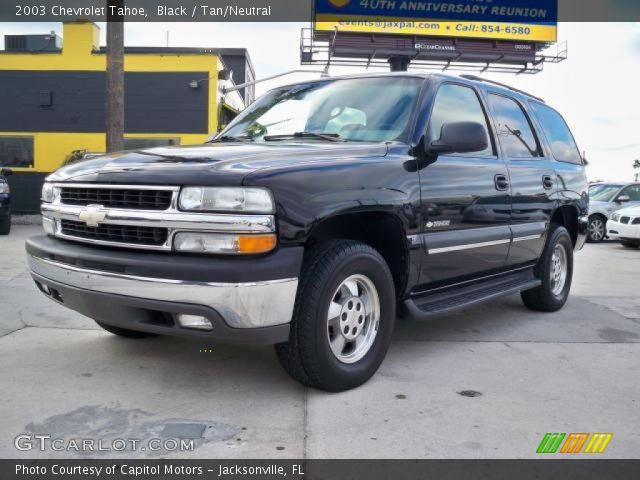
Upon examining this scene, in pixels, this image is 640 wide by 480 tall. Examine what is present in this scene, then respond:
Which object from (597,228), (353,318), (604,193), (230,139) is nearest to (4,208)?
(230,139)

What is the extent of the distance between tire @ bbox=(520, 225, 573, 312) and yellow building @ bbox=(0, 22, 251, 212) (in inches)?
575

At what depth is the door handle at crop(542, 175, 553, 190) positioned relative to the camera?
17.8ft

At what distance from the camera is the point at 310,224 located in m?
3.16

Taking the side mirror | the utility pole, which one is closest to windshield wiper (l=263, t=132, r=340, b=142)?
the side mirror

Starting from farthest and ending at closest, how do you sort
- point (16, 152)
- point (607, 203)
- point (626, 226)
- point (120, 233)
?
point (16, 152) → point (607, 203) → point (626, 226) → point (120, 233)

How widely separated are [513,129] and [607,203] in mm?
11597

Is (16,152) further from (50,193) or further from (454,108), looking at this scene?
(454,108)

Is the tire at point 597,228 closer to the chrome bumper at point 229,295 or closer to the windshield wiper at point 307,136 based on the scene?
the windshield wiper at point 307,136

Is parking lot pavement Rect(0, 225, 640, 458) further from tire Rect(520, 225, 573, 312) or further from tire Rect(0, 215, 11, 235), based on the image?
tire Rect(0, 215, 11, 235)

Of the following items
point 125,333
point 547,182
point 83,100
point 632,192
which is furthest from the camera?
point 83,100

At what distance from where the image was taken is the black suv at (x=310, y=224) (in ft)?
9.86

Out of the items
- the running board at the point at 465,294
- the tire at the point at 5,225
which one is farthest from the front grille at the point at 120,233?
the tire at the point at 5,225
